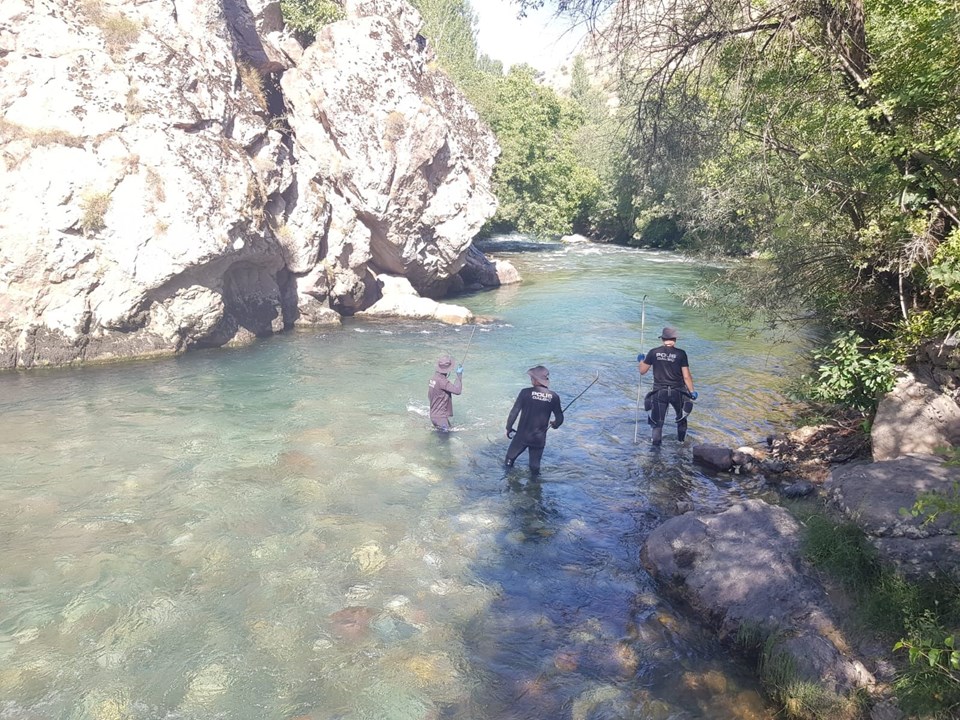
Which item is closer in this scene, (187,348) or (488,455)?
(488,455)

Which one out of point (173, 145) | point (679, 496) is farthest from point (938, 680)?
point (173, 145)

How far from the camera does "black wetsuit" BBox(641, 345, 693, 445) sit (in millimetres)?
11961

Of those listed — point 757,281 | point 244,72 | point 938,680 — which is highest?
point 244,72

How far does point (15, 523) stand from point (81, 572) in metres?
1.92

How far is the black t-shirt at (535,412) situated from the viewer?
34.1 ft

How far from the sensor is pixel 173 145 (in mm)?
18656

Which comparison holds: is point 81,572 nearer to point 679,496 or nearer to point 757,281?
point 679,496

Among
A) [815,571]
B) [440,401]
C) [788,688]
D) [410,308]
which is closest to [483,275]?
[410,308]

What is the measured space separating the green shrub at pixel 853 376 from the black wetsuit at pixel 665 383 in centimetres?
240

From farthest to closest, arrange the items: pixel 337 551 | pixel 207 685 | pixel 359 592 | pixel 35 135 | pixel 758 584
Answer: pixel 35 135 < pixel 337 551 < pixel 359 592 < pixel 758 584 < pixel 207 685

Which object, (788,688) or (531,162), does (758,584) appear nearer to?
(788,688)

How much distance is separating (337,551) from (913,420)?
24.9ft

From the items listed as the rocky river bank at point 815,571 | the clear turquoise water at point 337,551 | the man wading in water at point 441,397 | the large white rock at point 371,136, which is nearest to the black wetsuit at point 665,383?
the clear turquoise water at point 337,551

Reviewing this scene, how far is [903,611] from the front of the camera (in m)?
6.04
